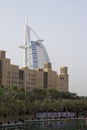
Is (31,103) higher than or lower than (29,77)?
lower

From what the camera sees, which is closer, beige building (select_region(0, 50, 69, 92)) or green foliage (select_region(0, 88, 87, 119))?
green foliage (select_region(0, 88, 87, 119))

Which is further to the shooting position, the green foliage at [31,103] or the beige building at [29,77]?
the beige building at [29,77]

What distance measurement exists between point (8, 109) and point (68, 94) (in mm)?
60136

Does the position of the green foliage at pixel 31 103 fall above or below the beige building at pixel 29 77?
below

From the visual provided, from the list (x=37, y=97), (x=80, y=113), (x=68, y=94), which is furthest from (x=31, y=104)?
(x=68, y=94)

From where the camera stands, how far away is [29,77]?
154 metres

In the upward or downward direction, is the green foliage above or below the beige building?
below

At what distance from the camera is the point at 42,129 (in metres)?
62.8

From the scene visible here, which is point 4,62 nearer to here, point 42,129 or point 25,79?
point 25,79

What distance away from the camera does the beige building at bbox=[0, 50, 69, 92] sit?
5492 inches

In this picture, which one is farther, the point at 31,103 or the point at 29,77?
the point at 29,77

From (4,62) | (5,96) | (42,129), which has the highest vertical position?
(4,62)

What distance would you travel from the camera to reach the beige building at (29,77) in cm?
13950

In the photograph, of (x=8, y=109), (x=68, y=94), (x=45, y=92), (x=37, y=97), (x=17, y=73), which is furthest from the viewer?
(x=17, y=73)
